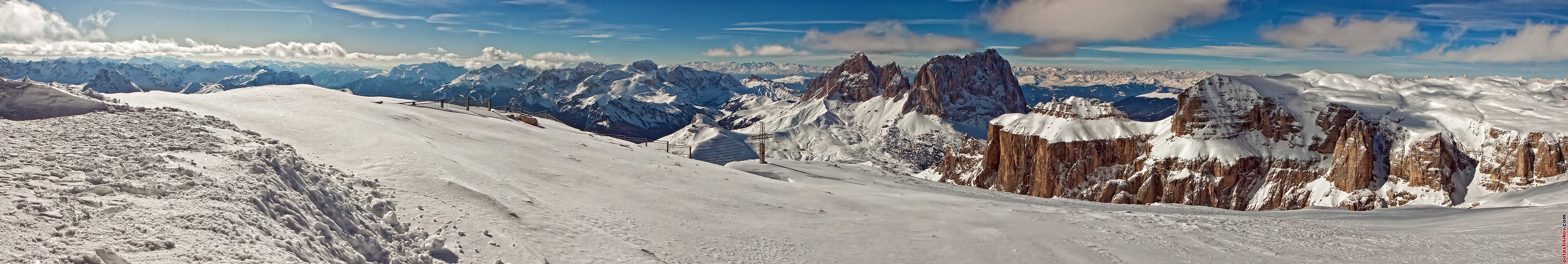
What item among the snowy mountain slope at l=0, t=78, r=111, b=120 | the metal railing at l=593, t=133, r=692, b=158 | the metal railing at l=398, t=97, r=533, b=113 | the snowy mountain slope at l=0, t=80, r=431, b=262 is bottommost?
the metal railing at l=593, t=133, r=692, b=158

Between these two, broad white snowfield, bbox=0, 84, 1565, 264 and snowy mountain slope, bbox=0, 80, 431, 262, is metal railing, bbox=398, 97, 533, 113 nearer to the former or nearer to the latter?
broad white snowfield, bbox=0, 84, 1565, 264

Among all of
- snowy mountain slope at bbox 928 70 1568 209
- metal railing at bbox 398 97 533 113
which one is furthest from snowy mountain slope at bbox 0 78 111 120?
snowy mountain slope at bbox 928 70 1568 209

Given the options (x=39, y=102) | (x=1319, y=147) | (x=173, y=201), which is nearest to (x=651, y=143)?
(x=39, y=102)

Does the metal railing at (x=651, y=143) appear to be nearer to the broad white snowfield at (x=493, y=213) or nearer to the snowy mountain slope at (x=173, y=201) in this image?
the broad white snowfield at (x=493, y=213)

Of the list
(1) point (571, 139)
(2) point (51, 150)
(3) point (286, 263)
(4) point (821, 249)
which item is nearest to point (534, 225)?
(3) point (286, 263)

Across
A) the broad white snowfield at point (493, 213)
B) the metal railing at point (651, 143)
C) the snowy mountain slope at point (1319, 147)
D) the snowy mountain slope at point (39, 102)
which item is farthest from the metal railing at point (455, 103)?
the snowy mountain slope at point (1319, 147)

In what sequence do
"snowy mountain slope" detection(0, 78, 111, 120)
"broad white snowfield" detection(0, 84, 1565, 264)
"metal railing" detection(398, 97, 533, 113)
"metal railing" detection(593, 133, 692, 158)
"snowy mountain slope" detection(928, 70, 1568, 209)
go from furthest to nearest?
"snowy mountain slope" detection(928, 70, 1568, 209)
"metal railing" detection(398, 97, 533, 113)
"metal railing" detection(593, 133, 692, 158)
"snowy mountain slope" detection(0, 78, 111, 120)
"broad white snowfield" detection(0, 84, 1565, 264)
